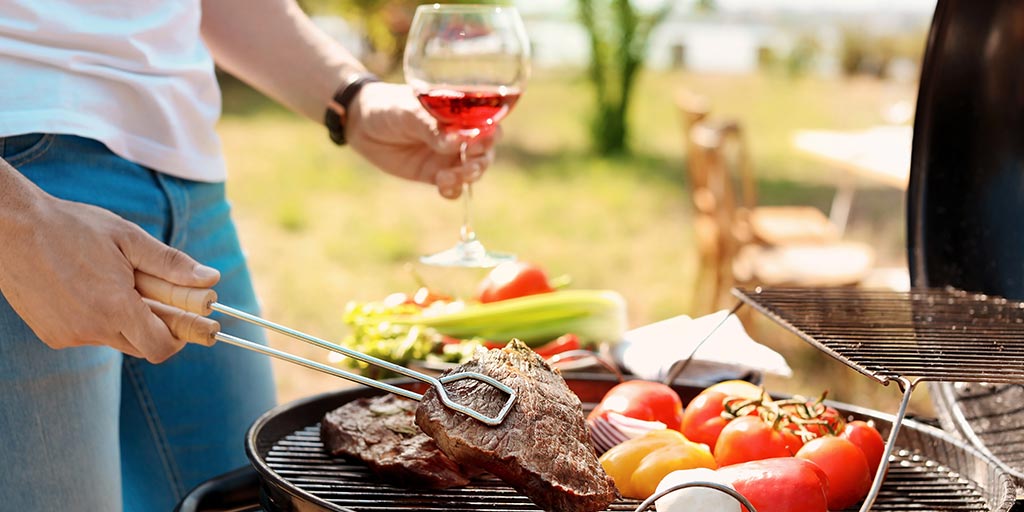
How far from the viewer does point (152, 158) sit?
191cm

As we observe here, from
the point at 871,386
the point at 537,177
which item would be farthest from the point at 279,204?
the point at 871,386

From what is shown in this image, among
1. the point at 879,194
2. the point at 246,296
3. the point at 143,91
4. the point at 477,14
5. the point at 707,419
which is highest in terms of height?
the point at 477,14

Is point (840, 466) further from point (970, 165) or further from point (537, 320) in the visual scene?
point (537, 320)

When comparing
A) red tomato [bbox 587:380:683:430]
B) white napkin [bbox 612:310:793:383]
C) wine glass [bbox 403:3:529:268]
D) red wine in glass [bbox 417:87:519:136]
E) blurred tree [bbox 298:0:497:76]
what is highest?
wine glass [bbox 403:3:529:268]

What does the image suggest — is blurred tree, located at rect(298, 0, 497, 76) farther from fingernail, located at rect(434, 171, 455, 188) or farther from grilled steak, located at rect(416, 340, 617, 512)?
grilled steak, located at rect(416, 340, 617, 512)

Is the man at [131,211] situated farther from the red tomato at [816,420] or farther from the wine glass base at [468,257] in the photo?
the red tomato at [816,420]

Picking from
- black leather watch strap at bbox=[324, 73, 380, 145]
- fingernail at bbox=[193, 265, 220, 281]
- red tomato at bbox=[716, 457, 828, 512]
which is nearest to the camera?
fingernail at bbox=[193, 265, 220, 281]

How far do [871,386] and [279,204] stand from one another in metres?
6.14

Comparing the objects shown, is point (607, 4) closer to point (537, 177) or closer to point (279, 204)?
point (537, 177)

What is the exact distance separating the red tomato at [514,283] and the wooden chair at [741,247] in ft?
9.84

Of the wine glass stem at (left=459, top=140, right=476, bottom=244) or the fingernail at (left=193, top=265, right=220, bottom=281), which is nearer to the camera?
the fingernail at (left=193, top=265, right=220, bottom=281)

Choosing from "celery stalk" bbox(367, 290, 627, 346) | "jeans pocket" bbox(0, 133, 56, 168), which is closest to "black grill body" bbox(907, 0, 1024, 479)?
"celery stalk" bbox(367, 290, 627, 346)

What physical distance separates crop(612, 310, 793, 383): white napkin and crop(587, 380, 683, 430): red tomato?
26cm

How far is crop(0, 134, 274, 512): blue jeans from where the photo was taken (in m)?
1.69
